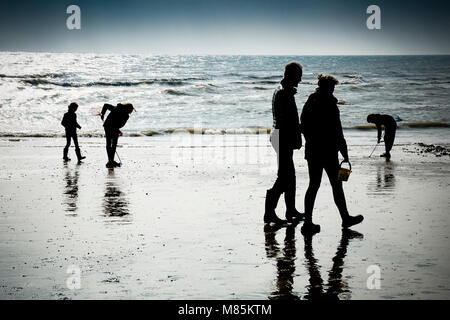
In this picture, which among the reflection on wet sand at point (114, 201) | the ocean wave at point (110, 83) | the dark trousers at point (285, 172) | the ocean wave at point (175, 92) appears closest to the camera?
the dark trousers at point (285, 172)

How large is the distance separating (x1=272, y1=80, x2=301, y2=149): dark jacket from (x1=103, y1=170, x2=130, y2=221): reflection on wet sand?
2.45 metres

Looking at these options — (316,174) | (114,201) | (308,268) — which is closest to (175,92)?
(114,201)

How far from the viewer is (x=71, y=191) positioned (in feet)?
33.5

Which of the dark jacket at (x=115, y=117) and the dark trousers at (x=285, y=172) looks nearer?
the dark trousers at (x=285, y=172)

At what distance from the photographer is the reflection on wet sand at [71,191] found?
8597 millimetres

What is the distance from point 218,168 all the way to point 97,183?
3284 mm

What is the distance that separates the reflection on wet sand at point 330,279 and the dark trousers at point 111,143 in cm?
830

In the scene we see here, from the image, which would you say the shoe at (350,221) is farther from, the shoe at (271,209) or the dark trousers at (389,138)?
the dark trousers at (389,138)

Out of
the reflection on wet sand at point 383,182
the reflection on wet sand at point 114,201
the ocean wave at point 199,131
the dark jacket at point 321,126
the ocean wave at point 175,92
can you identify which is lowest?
the reflection on wet sand at point 114,201

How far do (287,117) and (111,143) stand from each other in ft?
26.1

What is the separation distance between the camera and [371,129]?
2952 centimetres

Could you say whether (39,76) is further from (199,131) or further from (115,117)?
(115,117)

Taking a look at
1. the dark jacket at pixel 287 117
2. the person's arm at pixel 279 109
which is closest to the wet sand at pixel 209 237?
the dark jacket at pixel 287 117

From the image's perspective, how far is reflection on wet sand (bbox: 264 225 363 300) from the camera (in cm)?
464
